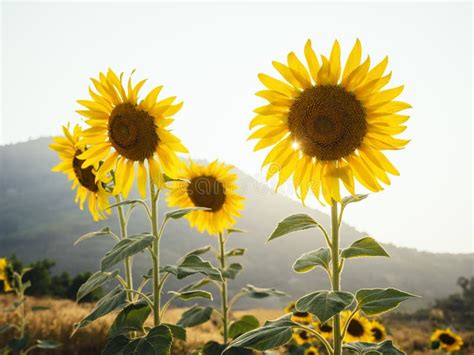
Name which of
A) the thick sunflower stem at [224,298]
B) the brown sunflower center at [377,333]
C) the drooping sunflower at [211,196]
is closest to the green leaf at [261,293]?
the thick sunflower stem at [224,298]

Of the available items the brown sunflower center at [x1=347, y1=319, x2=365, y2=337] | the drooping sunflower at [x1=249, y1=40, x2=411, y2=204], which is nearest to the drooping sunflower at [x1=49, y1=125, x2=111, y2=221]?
the drooping sunflower at [x1=249, y1=40, x2=411, y2=204]

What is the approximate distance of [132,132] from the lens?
3.24 meters

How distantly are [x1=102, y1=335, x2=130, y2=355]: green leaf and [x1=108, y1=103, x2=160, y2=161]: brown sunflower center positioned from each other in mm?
1399

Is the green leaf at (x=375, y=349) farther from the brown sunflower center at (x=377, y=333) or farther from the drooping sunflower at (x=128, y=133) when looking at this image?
the brown sunflower center at (x=377, y=333)

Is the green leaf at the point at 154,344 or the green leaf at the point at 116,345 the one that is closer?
the green leaf at the point at 154,344

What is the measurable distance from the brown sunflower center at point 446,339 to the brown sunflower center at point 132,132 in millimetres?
7740

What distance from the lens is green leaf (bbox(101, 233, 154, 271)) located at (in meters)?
2.47

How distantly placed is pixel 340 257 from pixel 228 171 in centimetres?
289

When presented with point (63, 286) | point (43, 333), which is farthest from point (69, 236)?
point (43, 333)

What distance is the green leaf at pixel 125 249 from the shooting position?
247 centimetres

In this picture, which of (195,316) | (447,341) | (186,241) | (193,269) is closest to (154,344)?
(193,269)

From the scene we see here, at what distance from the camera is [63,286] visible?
18000mm

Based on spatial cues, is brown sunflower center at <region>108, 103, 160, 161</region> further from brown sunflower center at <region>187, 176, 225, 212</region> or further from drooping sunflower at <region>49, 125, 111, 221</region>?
brown sunflower center at <region>187, 176, 225, 212</region>

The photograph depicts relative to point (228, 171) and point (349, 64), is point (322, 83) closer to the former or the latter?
point (349, 64)
